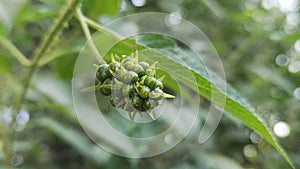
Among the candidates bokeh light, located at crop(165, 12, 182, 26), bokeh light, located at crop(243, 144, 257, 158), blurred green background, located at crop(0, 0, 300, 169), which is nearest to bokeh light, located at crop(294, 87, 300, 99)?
blurred green background, located at crop(0, 0, 300, 169)

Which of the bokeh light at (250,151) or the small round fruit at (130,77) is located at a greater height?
the bokeh light at (250,151)

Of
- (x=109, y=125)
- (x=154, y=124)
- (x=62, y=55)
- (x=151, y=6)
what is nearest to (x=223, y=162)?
(x=154, y=124)

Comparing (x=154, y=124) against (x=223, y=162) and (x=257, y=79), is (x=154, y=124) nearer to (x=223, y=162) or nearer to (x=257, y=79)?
(x=223, y=162)

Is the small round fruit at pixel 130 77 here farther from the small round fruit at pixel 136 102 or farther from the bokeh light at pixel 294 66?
the bokeh light at pixel 294 66

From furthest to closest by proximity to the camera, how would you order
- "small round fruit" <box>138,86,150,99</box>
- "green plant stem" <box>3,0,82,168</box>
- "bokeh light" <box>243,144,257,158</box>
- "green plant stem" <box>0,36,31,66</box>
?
"bokeh light" <box>243,144,257,158</box> < "green plant stem" <box>0,36,31,66</box> < "green plant stem" <box>3,0,82,168</box> < "small round fruit" <box>138,86,150,99</box>

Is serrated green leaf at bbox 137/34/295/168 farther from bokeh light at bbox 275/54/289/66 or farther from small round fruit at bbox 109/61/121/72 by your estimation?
bokeh light at bbox 275/54/289/66

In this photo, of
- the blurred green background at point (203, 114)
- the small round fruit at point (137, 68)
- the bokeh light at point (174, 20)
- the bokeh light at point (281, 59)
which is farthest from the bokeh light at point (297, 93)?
the small round fruit at point (137, 68)

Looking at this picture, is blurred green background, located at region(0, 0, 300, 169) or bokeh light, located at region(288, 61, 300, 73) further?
bokeh light, located at region(288, 61, 300, 73)
